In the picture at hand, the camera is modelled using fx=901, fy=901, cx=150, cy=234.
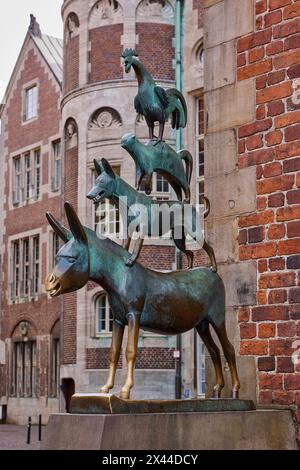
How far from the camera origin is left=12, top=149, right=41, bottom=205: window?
31.3 meters

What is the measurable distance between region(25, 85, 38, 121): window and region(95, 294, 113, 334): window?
398 inches

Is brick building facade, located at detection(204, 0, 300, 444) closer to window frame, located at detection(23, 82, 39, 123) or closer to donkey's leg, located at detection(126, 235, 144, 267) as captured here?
donkey's leg, located at detection(126, 235, 144, 267)

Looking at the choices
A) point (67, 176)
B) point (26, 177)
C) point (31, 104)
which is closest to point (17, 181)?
point (26, 177)

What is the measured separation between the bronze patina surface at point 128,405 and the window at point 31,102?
27.8 m

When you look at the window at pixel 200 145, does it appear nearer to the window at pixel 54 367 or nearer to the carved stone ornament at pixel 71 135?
the carved stone ornament at pixel 71 135

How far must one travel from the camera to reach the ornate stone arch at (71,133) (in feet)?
83.4

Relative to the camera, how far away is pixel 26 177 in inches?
1265

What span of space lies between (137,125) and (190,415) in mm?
19184

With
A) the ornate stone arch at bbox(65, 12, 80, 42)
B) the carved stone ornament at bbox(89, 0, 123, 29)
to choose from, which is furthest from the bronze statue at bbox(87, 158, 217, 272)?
the ornate stone arch at bbox(65, 12, 80, 42)

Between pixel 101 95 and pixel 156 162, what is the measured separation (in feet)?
63.5

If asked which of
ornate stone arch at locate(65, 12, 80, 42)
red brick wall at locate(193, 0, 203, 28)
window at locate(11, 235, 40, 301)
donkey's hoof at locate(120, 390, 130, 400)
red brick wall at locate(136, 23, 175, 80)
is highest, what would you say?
ornate stone arch at locate(65, 12, 80, 42)

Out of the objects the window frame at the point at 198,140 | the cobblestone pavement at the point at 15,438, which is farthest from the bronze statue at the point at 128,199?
the window frame at the point at 198,140
